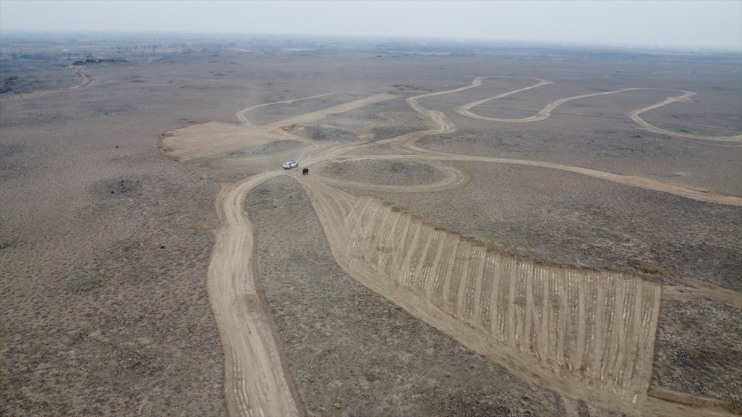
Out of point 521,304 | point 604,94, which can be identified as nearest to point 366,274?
point 521,304

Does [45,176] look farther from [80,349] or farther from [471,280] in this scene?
[471,280]

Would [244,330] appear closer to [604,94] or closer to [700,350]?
[700,350]

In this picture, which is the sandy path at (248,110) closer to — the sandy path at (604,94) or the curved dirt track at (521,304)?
the sandy path at (604,94)

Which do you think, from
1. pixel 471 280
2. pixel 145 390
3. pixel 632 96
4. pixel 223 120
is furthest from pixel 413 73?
pixel 145 390

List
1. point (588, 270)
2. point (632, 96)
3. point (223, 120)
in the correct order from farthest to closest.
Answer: point (632, 96) < point (223, 120) < point (588, 270)

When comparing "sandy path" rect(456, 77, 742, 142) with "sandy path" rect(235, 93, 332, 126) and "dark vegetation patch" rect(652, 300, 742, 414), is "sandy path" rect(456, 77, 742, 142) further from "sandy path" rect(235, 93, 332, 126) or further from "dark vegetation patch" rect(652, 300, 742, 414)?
"dark vegetation patch" rect(652, 300, 742, 414)

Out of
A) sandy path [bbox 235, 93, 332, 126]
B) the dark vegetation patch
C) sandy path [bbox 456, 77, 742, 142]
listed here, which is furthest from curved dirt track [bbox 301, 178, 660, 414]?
→ sandy path [bbox 456, 77, 742, 142]
